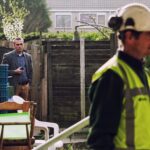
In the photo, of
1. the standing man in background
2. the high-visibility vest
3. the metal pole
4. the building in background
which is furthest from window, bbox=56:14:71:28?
the high-visibility vest

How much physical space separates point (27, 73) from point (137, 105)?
9.58 meters

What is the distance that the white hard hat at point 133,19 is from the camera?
3.25 meters

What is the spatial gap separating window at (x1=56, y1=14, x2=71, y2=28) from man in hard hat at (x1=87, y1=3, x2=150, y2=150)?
43005mm

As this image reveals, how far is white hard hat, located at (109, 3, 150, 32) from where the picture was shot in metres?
3.25

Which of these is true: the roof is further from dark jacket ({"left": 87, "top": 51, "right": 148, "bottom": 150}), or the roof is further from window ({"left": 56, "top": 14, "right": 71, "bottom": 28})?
dark jacket ({"left": 87, "top": 51, "right": 148, "bottom": 150})

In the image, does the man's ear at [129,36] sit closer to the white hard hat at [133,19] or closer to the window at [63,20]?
the white hard hat at [133,19]

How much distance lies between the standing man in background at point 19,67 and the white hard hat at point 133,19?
9.00 m

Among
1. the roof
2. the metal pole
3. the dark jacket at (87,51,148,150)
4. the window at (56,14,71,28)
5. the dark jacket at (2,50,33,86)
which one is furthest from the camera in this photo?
the roof

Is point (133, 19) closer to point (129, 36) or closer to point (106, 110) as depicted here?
point (129, 36)

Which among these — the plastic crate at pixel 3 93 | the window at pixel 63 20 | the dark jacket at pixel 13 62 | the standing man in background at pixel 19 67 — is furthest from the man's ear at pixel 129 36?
the window at pixel 63 20

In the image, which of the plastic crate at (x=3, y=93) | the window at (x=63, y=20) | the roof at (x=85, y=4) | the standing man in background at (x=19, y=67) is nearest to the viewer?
the plastic crate at (x=3, y=93)

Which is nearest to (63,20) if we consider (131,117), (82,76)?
(82,76)

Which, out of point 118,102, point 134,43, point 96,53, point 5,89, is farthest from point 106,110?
point 96,53

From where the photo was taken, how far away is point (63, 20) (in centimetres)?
4703
